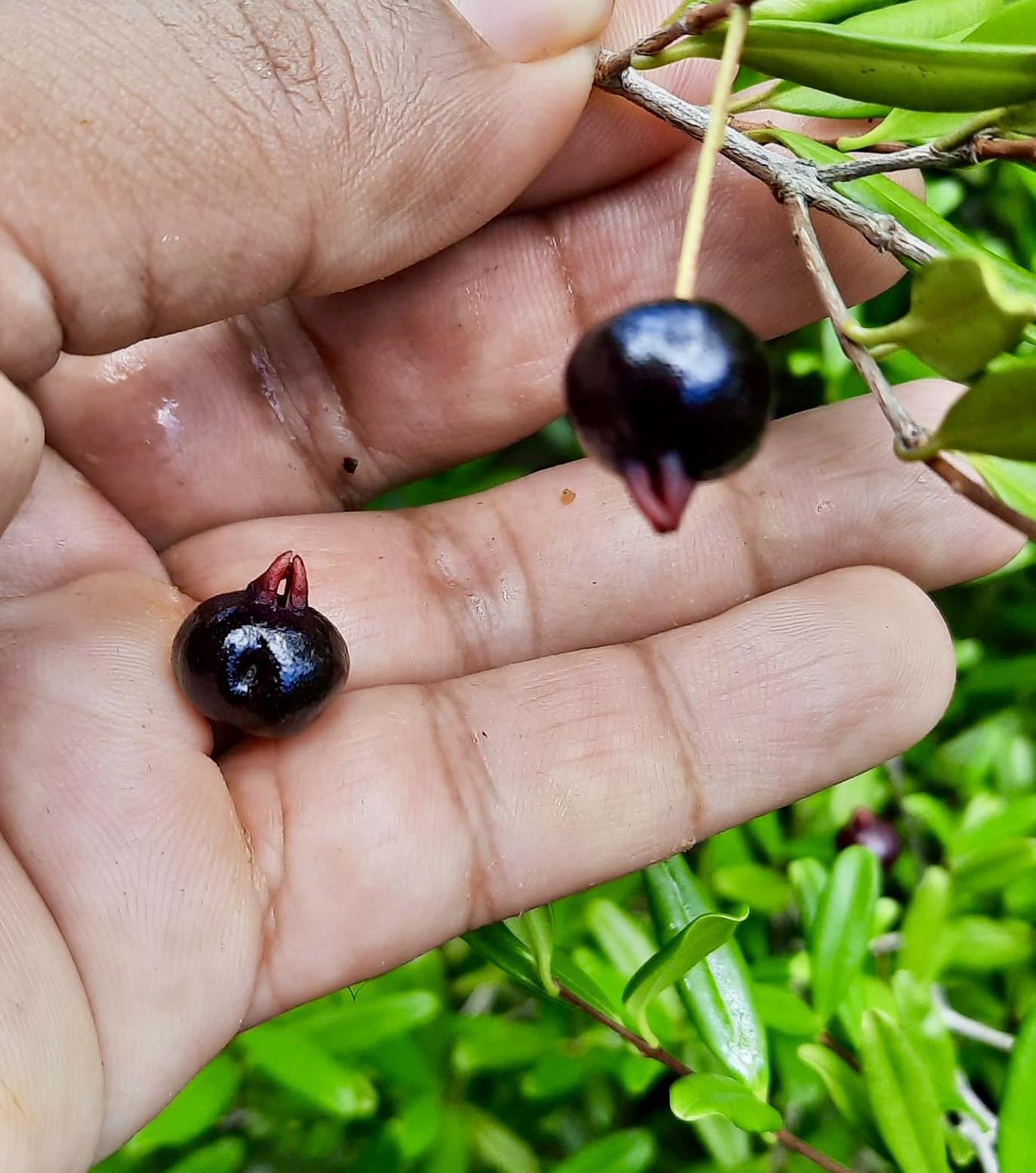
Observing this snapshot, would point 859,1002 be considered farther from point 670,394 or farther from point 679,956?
point 670,394

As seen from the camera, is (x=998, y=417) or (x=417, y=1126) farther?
(x=417, y=1126)

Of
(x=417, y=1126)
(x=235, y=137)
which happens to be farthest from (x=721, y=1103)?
(x=235, y=137)

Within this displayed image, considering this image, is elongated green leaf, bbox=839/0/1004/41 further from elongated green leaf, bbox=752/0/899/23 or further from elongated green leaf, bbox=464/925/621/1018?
elongated green leaf, bbox=464/925/621/1018

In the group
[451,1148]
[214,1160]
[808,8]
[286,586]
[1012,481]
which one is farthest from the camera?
[451,1148]

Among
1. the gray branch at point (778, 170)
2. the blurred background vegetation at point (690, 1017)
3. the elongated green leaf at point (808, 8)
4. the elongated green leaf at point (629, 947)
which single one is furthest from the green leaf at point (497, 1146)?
the elongated green leaf at point (808, 8)

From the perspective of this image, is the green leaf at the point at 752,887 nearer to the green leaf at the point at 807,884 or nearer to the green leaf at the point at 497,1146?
the green leaf at the point at 807,884

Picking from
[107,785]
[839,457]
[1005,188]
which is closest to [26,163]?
[107,785]

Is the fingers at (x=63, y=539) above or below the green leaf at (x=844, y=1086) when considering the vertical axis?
above
